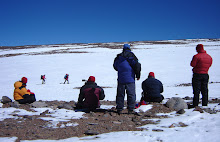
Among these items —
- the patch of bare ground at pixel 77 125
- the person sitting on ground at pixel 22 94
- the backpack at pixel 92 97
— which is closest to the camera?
the patch of bare ground at pixel 77 125

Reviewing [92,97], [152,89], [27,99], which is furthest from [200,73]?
[27,99]

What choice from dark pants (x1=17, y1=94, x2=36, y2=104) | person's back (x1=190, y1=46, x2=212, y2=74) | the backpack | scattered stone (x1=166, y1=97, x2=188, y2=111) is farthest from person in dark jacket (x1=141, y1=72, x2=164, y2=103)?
dark pants (x1=17, y1=94, x2=36, y2=104)

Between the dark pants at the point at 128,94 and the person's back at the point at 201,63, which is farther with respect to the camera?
the person's back at the point at 201,63

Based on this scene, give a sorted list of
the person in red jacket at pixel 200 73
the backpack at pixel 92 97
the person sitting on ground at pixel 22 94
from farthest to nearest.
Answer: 1. the person sitting on ground at pixel 22 94
2. the backpack at pixel 92 97
3. the person in red jacket at pixel 200 73

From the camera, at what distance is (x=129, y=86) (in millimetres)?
6074

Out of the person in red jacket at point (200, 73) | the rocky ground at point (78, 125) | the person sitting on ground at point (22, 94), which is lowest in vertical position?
the rocky ground at point (78, 125)

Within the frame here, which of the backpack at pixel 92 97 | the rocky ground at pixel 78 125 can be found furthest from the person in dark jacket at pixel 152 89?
the backpack at pixel 92 97

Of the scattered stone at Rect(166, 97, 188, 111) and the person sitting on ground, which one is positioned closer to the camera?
the scattered stone at Rect(166, 97, 188, 111)

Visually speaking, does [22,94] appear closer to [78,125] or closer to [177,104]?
[78,125]

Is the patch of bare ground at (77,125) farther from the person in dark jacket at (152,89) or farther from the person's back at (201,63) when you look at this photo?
the person's back at (201,63)

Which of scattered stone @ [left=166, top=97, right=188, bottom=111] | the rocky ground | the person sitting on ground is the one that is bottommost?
the rocky ground

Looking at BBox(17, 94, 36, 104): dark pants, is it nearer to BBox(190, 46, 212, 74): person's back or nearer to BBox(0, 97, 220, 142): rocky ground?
BBox(0, 97, 220, 142): rocky ground

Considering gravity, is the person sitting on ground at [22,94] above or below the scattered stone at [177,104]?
above

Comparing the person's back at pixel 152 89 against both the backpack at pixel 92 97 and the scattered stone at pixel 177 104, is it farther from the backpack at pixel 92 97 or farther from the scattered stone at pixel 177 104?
the backpack at pixel 92 97
